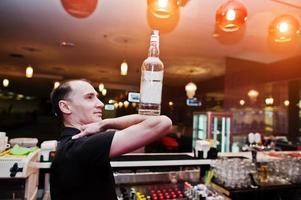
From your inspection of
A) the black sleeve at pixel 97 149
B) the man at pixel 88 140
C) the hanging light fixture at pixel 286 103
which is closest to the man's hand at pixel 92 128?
the man at pixel 88 140

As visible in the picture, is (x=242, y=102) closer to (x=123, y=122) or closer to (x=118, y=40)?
(x=118, y=40)

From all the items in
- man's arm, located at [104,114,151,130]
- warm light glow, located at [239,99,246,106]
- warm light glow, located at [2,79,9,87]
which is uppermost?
warm light glow, located at [2,79,9,87]

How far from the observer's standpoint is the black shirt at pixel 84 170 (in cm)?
84

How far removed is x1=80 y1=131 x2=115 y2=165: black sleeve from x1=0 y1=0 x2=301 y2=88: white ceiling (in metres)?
1.48

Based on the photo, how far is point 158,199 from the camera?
1932 millimetres

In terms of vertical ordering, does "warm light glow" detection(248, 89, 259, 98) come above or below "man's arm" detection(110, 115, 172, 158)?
above

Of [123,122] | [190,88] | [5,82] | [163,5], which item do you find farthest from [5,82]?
[123,122]

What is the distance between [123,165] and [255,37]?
294cm

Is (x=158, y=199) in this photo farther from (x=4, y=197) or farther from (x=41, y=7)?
(x=41, y=7)

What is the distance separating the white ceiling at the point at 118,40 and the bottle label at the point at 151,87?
1.30m

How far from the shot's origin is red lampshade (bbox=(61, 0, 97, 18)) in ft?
8.98

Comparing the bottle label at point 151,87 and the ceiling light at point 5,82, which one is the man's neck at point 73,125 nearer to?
the bottle label at point 151,87

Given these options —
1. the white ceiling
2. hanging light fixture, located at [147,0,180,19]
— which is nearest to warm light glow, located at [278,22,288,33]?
the white ceiling

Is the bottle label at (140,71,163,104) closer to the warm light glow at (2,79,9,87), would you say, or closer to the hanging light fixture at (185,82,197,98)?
the warm light glow at (2,79,9,87)
